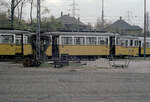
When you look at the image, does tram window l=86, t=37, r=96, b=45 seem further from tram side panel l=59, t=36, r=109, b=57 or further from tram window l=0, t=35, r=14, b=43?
tram window l=0, t=35, r=14, b=43

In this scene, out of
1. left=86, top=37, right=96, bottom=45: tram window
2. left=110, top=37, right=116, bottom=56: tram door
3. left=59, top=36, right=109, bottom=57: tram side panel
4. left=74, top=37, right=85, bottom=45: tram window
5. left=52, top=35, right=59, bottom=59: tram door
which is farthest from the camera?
left=110, top=37, right=116, bottom=56: tram door

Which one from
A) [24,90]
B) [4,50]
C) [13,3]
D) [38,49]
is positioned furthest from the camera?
[13,3]

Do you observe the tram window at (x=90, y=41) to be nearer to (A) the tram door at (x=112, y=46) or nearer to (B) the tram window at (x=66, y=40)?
(B) the tram window at (x=66, y=40)

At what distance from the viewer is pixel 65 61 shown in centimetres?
2131

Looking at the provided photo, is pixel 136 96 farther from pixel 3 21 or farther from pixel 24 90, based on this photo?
pixel 3 21

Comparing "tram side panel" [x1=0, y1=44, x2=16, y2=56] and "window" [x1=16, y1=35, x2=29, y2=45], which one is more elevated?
"window" [x1=16, y1=35, x2=29, y2=45]

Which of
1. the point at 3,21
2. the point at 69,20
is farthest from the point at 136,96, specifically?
the point at 69,20

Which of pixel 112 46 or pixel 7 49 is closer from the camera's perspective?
pixel 7 49

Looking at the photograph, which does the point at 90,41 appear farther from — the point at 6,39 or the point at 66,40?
the point at 6,39

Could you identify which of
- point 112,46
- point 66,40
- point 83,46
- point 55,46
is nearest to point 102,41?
point 112,46

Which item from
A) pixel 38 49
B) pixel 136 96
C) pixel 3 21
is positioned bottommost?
pixel 136 96

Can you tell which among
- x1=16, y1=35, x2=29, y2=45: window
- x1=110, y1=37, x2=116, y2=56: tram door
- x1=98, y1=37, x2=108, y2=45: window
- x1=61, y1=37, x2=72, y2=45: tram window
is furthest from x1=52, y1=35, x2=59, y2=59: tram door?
x1=110, y1=37, x2=116, y2=56: tram door

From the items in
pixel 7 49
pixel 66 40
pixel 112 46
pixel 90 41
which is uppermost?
pixel 66 40

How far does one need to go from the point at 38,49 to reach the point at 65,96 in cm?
1384
